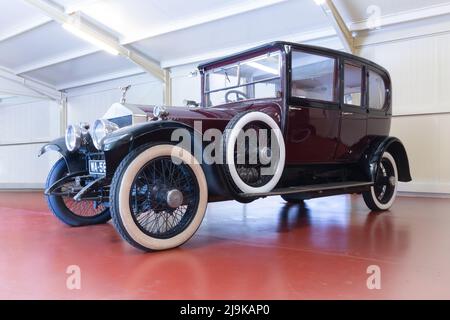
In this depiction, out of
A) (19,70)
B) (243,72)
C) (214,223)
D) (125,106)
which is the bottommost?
(214,223)

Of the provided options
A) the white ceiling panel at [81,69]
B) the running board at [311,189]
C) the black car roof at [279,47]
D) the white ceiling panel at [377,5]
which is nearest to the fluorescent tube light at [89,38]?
the white ceiling panel at [81,69]

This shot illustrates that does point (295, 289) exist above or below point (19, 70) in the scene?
below

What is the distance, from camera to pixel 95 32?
22.8ft

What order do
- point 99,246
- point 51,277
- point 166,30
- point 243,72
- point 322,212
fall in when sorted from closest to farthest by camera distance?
point 51,277 → point 99,246 → point 243,72 → point 322,212 → point 166,30

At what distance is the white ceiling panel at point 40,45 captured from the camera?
7266 mm

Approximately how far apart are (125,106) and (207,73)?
1.26 metres

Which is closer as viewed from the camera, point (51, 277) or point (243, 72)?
point (51, 277)

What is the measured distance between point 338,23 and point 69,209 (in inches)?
190

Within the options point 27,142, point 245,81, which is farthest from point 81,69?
point 245,81

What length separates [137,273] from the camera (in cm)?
188

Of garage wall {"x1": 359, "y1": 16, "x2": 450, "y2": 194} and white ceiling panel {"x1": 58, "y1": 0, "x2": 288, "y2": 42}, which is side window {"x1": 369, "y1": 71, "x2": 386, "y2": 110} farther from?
white ceiling panel {"x1": 58, "y1": 0, "x2": 288, "y2": 42}

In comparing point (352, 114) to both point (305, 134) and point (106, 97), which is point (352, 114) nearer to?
point (305, 134)

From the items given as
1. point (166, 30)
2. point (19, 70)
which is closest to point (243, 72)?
point (166, 30)

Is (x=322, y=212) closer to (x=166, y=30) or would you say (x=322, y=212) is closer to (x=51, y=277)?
(x=51, y=277)
